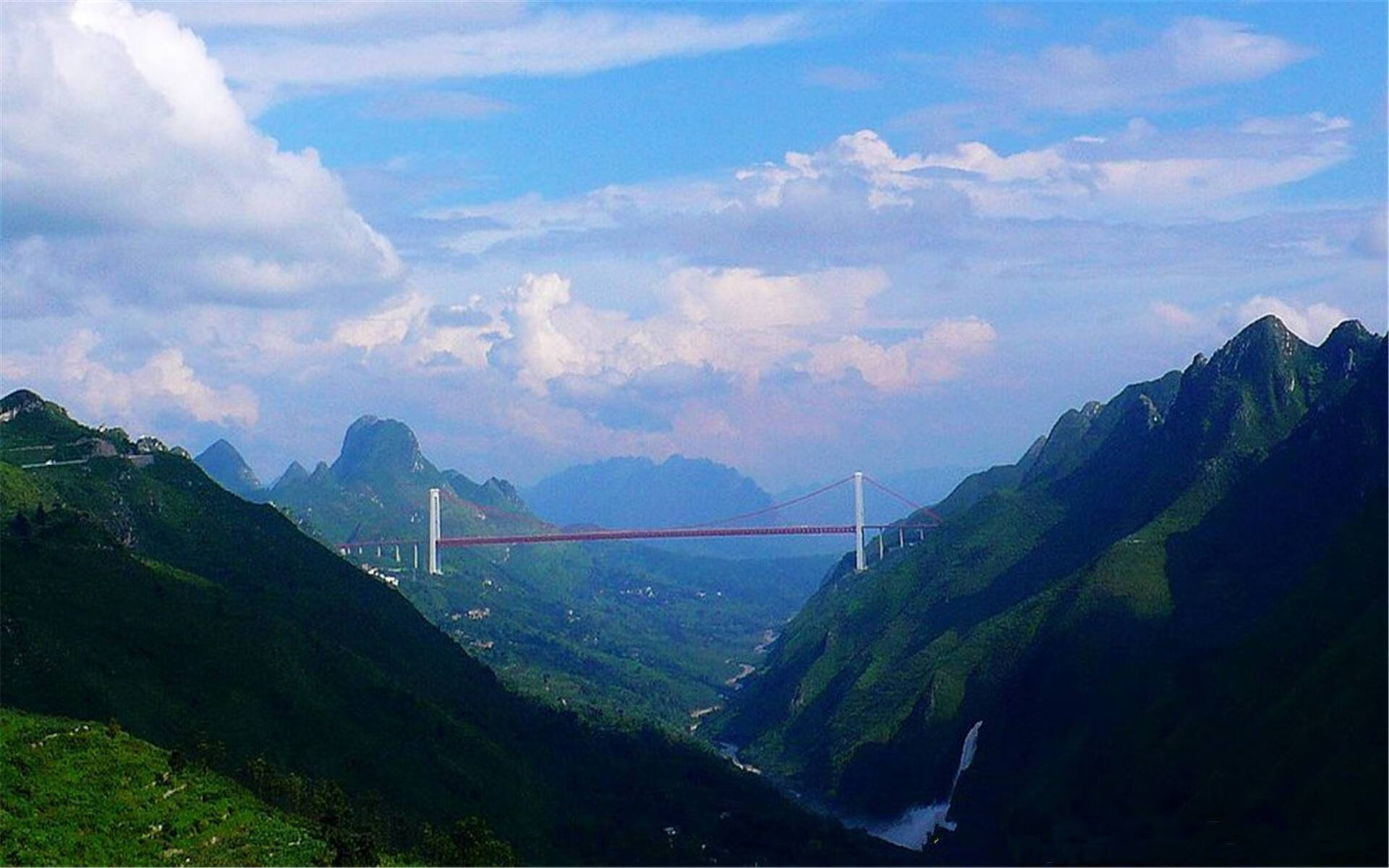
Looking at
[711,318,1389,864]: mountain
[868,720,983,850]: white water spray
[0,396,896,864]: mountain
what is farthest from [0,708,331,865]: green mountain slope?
[868,720,983,850]: white water spray

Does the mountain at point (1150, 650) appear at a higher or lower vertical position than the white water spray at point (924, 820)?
higher

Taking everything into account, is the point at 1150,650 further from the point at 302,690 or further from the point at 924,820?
the point at 302,690

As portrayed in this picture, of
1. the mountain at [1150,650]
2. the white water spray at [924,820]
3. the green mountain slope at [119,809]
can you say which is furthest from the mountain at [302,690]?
the mountain at [1150,650]

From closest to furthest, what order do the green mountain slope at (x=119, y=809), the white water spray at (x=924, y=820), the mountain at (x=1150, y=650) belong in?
the green mountain slope at (x=119, y=809) < the mountain at (x=1150, y=650) < the white water spray at (x=924, y=820)

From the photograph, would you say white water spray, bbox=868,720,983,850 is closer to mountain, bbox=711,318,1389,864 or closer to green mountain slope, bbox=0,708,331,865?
mountain, bbox=711,318,1389,864

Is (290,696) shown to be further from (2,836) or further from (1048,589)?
(1048,589)

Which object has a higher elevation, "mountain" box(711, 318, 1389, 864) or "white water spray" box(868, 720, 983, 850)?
"mountain" box(711, 318, 1389, 864)

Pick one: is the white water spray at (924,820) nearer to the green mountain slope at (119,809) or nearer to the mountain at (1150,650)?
the mountain at (1150,650)
